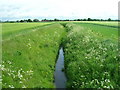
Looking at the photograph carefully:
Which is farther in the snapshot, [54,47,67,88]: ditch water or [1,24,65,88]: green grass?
[54,47,67,88]: ditch water

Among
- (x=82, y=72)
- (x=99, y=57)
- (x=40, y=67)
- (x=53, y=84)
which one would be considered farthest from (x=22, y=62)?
(x=99, y=57)

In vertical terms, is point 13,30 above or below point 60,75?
above

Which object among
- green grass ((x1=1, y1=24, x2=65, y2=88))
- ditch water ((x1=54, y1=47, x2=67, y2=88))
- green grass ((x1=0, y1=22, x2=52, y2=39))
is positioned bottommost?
ditch water ((x1=54, y1=47, x2=67, y2=88))

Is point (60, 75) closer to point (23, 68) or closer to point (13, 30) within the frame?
point (23, 68)

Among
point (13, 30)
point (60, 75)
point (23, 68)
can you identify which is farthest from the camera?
point (13, 30)

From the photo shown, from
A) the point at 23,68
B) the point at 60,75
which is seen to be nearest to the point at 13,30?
the point at 60,75

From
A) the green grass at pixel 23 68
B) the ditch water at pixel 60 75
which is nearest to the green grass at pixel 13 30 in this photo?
the green grass at pixel 23 68

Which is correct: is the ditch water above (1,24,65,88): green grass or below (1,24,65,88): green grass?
below

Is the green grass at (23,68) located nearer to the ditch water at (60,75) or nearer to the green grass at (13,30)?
the ditch water at (60,75)

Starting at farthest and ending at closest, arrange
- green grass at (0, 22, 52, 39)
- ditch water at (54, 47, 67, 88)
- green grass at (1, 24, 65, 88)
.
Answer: green grass at (0, 22, 52, 39)
ditch water at (54, 47, 67, 88)
green grass at (1, 24, 65, 88)

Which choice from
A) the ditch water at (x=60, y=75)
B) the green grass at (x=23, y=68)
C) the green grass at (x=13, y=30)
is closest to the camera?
the green grass at (x=23, y=68)

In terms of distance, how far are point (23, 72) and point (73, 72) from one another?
3.36 metres

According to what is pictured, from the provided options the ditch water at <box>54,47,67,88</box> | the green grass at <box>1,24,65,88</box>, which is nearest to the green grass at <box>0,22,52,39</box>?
the green grass at <box>1,24,65,88</box>

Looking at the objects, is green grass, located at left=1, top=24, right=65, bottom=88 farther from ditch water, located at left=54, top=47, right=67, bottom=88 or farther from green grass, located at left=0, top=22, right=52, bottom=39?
green grass, located at left=0, top=22, right=52, bottom=39
